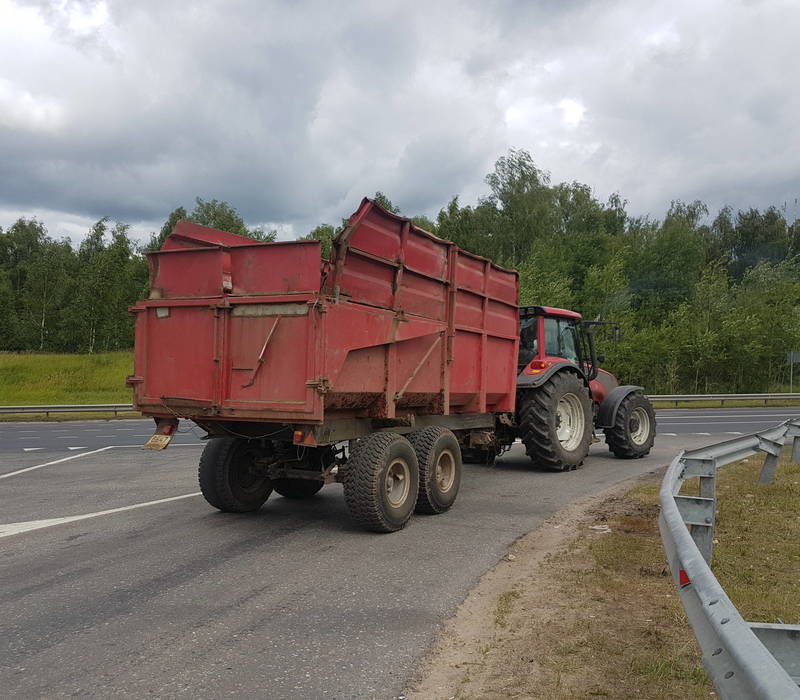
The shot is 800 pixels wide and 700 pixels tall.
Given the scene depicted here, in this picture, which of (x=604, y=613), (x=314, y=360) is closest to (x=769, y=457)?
(x=604, y=613)

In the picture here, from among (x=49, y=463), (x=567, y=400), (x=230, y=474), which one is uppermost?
(x=567, y=400)

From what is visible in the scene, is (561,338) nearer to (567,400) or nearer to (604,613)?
(567,400)

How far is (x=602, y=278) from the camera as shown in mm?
40469

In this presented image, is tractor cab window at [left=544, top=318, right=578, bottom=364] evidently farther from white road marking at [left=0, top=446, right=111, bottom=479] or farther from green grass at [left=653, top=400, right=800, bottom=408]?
green grass at [left=653, top=400, right=800, bottom=408]

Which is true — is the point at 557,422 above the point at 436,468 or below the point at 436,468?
above

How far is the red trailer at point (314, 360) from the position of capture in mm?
5820

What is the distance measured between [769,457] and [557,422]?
2.93 m

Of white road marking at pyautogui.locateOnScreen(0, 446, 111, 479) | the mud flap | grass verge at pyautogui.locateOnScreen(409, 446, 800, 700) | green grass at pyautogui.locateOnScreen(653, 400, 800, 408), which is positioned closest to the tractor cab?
grass verge at pyautogui.locateOnScreen(409, 446, 800, 700)

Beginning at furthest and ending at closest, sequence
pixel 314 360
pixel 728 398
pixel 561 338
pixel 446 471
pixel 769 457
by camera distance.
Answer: pixel 728 398
pixel 561 338
pixel 769 457
pixel 446 471
pixel 314 360

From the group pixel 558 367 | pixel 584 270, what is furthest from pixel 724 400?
pixel 558 367

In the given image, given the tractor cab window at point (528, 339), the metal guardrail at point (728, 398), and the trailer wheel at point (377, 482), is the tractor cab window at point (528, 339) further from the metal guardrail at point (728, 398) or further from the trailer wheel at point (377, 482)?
the metal guardrail at point (728, 398)

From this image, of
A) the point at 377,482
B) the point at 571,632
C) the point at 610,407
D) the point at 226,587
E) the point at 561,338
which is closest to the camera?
the point at 571,632

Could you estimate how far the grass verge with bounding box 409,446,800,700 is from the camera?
3285mm

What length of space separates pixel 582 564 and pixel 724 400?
1135 inches
